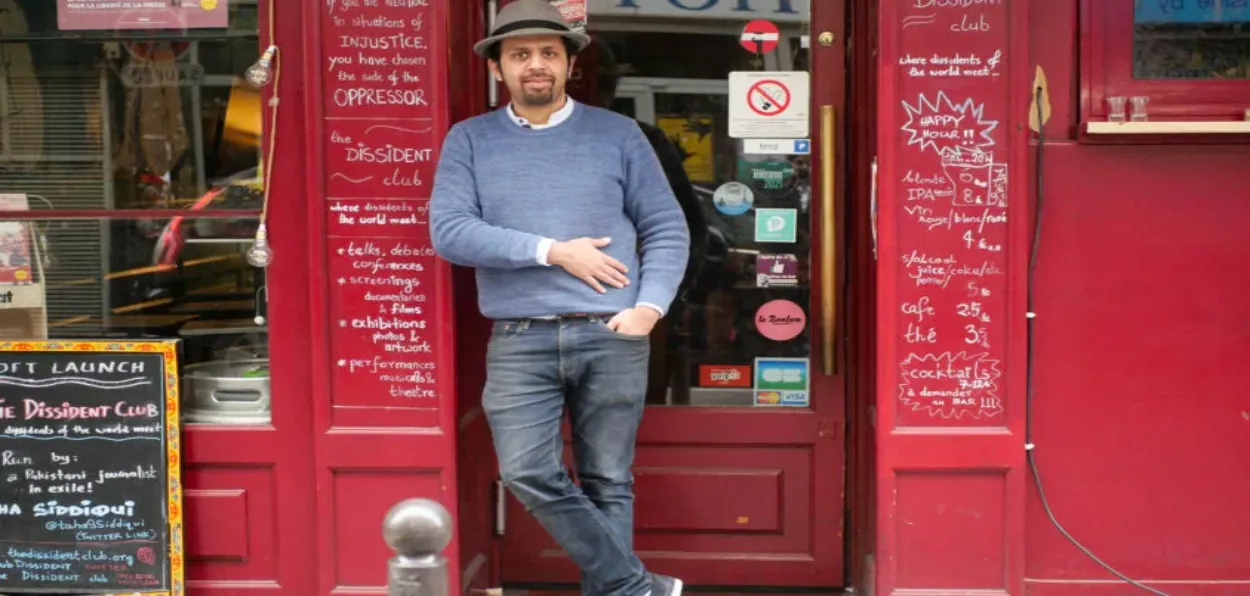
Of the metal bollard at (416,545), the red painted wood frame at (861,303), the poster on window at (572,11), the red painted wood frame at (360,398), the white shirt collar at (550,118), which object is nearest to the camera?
the metal bollard at (416,545)

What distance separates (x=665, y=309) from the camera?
3354 millimetres

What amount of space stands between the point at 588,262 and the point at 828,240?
3.29 ft

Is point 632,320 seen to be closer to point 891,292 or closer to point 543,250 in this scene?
point 543,250

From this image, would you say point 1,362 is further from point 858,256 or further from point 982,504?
point 982,504

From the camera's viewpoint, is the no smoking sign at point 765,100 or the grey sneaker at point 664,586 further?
the no smoking sign at point 765,100

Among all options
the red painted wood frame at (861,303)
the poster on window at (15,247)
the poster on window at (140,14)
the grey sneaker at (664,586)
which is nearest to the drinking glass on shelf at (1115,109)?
the red painted wood frame at (861,303)

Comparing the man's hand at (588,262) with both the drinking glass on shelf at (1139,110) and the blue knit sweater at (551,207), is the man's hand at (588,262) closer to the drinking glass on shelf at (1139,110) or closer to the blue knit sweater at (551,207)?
A: the blue knit sweater at (551,207)

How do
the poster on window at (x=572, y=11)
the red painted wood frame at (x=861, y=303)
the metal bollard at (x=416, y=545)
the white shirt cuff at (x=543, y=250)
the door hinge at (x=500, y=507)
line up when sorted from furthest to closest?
the door hinge at (x=500, y=507) → the poster on window at (x=572, y=11) → the red painted wood frame at (x=861, y=303) → the white shirt cuff at (x=543, y=250) → the metal bollard at (x=416, y=545)

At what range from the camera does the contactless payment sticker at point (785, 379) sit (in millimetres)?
4000

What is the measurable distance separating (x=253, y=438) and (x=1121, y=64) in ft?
10.1

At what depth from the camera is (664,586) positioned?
3.52 meters

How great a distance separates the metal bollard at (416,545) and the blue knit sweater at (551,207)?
119cm

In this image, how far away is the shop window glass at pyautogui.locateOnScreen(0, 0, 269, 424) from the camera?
12.6 feet

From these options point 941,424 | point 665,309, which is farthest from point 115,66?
point 941,424
